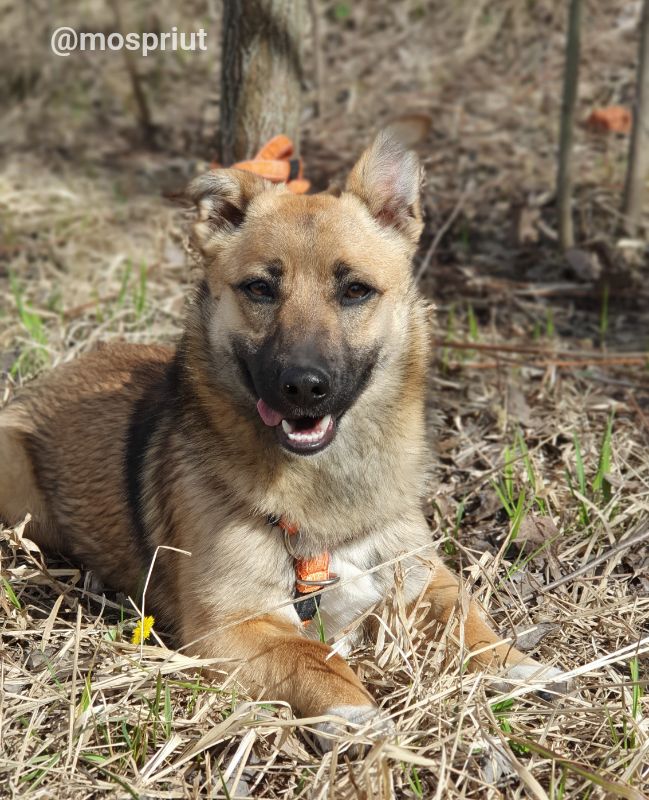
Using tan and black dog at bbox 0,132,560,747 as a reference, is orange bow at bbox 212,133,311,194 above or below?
above

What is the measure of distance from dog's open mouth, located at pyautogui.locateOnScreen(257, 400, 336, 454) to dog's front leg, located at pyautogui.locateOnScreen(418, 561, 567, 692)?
73cm

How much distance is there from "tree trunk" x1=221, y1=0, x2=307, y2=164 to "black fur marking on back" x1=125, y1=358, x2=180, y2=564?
80.9 inches

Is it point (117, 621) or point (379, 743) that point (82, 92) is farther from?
point (379, 743)

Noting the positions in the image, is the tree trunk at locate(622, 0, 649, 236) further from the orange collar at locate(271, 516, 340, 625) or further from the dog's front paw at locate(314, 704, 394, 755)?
the dog's front paw at locate(314, 704, 394, 755)

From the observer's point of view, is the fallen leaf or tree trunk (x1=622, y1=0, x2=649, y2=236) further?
tree trunk (x1=622, y1=0, x2=649, y2=236)

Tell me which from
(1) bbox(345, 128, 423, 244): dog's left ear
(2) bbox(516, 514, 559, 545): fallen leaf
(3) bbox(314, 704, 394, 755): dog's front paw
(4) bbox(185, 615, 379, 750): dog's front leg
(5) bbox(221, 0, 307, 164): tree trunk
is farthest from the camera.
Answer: (5) bbox(221, 0, 307, 164): tree trunk

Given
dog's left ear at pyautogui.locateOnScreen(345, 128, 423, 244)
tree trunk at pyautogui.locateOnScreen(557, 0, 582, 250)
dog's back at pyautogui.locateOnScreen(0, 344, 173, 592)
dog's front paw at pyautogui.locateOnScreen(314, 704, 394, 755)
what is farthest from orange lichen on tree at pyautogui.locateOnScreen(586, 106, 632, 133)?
dog's front paw at pyautogui.locateOnScreen(314, 704, 394, 755)

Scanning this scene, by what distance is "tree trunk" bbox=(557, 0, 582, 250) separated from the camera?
5.70 meters

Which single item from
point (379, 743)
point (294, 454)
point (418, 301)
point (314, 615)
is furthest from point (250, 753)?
point (418, 301)

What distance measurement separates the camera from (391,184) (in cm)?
355

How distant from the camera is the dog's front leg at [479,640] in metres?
3.01

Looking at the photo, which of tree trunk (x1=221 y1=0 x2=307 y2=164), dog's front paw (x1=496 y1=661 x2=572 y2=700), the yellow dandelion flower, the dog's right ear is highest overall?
tree trunk (x1=221 y1=0 x2=307 y2=164)

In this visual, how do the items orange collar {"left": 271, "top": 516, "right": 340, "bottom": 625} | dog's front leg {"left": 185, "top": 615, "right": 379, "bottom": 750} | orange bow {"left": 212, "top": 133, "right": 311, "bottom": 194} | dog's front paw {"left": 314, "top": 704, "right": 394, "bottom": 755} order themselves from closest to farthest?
→ dog's front paw {"left": 314, "top": 704, "right": 394, "bottom": 755}
dog's front leg {"left": 185, "top": 615, "right": 379, "bottom": 750}
orange collar {"left": 271, "top": 516, "right": 340, "bottom": 625}
orange bow {"left": 212, "top": 133, "right": 311, "bottom": 194}
